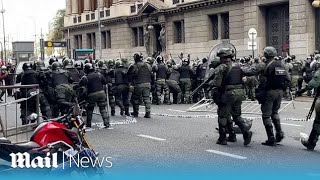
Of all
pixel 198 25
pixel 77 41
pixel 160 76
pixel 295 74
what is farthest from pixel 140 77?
pixel 77 41

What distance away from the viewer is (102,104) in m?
12.5

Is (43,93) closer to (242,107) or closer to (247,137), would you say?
(247,137)

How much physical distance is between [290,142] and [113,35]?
134ft

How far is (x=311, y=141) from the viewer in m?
8.86

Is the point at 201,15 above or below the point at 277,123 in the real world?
above

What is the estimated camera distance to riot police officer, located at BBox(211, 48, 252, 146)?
9.23 metres

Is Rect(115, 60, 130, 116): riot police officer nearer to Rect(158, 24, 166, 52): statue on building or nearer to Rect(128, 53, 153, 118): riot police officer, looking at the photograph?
Rect(128, 53, 153, 118): riot police officer

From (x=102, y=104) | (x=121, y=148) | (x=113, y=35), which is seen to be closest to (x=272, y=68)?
(x=121, y=148)

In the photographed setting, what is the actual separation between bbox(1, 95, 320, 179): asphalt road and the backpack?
1115 millimetres

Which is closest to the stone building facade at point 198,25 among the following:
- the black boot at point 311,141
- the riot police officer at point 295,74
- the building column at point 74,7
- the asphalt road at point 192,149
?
the building column at point 74,7

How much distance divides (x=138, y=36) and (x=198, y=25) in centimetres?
1074

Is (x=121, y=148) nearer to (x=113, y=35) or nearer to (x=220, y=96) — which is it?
(x=220, y=96)

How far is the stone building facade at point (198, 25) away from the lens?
2802 cm

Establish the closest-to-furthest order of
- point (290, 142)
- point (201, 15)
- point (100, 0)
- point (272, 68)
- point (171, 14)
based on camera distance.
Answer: point (272, 68)
point (290, 142)
point (201, 15)
point (171, 14)
point (100, 0)
